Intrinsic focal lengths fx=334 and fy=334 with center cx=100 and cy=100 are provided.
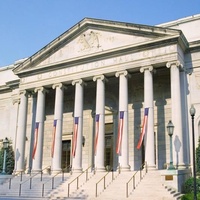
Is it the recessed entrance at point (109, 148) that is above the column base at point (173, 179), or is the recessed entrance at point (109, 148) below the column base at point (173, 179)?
above

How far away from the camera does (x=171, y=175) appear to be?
65.4 ft

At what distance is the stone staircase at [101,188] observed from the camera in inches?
753

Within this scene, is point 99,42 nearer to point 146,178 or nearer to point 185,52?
point 185,52

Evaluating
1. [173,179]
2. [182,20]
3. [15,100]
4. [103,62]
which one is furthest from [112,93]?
[173,179]

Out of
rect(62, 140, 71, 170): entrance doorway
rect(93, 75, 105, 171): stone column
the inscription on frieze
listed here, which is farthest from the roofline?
rect(62, 140, 71, 170): entrance doorway

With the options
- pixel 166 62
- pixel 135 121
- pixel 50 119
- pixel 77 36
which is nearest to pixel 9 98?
pixel 50 119

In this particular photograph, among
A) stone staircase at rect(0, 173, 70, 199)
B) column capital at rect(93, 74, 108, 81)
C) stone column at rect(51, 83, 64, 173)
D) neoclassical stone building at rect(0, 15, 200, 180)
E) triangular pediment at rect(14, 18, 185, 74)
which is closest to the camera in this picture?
stone staircase at rect(0, 173, 70, 199)

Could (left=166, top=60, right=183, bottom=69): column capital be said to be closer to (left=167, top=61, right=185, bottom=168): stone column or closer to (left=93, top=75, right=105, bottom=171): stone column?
(left=167, top=61, right=185, bottom=168): stone column

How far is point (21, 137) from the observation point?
99.6 feet

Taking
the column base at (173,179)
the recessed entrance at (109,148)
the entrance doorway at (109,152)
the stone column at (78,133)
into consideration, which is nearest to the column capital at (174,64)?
the stone column at (78,133)

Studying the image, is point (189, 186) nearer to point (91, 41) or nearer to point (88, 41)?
point (91, 41)

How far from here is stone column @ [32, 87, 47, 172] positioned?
28.8 meters

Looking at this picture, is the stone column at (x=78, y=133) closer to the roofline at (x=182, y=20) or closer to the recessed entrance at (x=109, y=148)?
the recessed entrance at (x=109, y=148)

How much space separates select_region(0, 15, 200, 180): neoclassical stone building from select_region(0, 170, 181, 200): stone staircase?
1.76 metres
